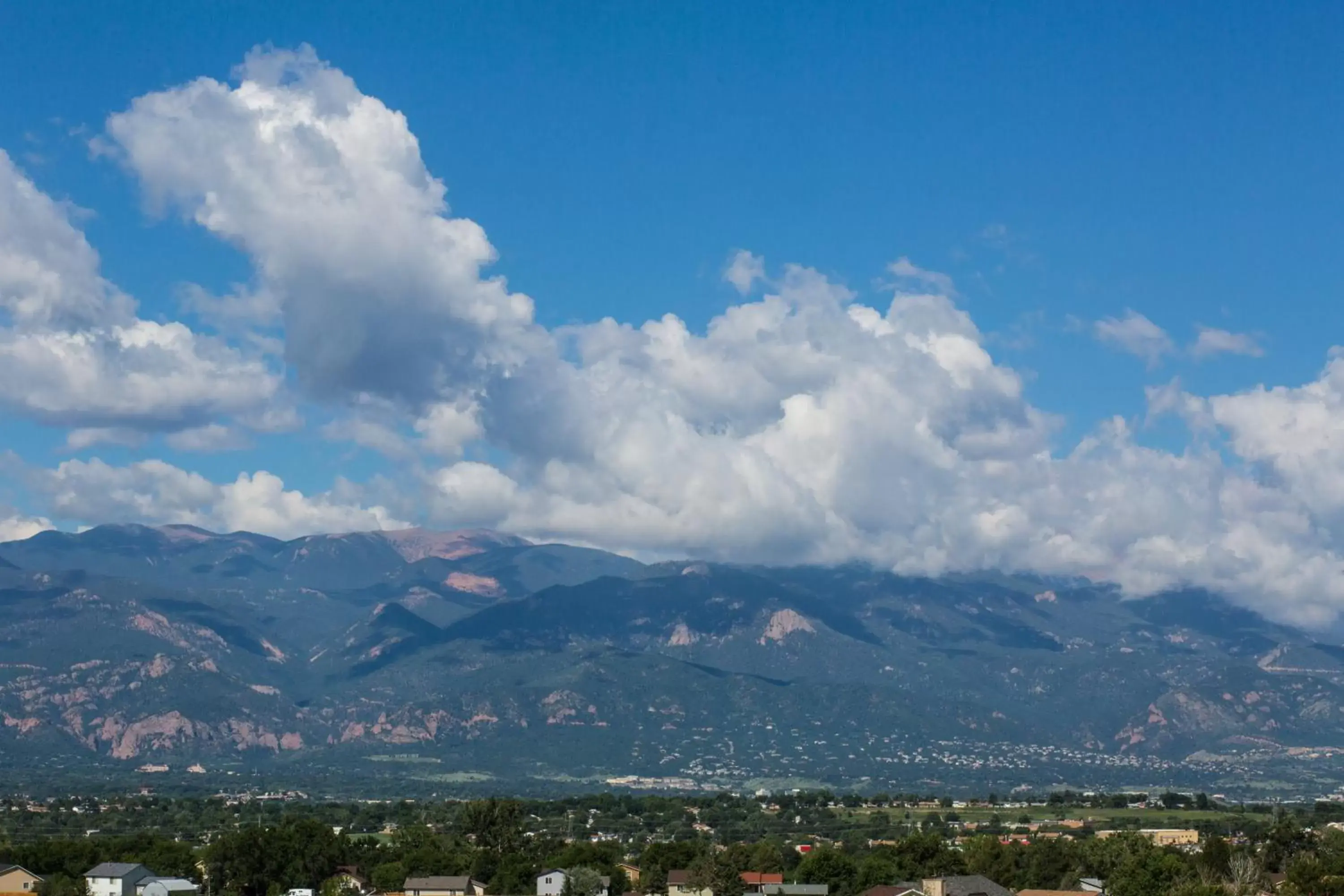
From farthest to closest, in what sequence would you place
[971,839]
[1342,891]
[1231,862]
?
[971,839] < [1231,862] < [1342,891]

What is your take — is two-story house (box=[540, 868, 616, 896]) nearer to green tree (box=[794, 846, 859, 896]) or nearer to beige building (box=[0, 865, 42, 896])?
green tree (box=[794, 846, 859, 896])

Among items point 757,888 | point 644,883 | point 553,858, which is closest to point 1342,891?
point 757,888

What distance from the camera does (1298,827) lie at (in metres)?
186

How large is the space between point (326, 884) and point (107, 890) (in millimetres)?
21268

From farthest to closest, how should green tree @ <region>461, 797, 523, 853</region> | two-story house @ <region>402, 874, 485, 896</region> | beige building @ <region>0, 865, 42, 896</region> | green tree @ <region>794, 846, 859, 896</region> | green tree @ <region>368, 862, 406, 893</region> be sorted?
green tree @ <region>461, 797, 523, 853</region>, green tree @ <region>368, 862, 406, 893</region>, green tree @ <region>794, 846, 859, 896</region>, two-story house @ <region>402, 874, 485, 896</region>, beige building @ <region>0, 865, 42, 896</region>

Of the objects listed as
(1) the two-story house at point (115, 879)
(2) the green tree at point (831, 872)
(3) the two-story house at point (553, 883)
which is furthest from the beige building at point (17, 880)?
(2) the green tree at point (831, 872)

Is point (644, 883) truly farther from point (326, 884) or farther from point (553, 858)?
point (326, 884)

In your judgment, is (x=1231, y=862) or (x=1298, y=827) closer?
(x=1231, y=862)

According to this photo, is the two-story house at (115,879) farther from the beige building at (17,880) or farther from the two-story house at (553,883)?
the two-story house at (553,883)

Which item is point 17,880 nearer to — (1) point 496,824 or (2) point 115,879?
(2) point 115,879

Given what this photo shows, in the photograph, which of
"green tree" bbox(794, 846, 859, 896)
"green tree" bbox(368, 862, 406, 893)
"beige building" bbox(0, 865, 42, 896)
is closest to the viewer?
"beige building" bbox(0, 865, 42, 896)

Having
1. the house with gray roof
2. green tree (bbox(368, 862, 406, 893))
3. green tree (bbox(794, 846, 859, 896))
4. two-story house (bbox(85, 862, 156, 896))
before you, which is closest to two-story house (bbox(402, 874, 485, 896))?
green tree (bbox(368, 862, 406, 893))

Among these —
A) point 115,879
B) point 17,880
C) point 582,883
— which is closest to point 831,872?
point 582,883

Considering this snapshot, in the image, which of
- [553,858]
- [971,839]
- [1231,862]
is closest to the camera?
[1231,862]
